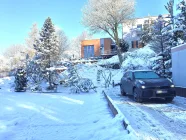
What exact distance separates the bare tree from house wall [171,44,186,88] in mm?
25017

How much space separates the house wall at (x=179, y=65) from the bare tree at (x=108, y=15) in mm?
25017

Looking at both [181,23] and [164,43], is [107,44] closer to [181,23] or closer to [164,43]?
[164,43]

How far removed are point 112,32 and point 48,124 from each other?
36894 millimetres

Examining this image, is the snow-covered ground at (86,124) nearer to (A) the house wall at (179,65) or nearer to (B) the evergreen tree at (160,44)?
(A) the house wall at (179,65)

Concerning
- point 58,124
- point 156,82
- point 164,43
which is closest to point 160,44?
point 164,43

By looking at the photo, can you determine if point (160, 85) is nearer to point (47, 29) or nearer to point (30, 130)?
point (30, 130)

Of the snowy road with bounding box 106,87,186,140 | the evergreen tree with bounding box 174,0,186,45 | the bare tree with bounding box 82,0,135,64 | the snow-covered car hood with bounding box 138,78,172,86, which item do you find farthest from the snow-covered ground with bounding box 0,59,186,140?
the bare tree with bounding box 82,0,135,64

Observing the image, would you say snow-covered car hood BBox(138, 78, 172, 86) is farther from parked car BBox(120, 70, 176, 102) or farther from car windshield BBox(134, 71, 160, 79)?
car windshield BBox(134, 71, 160, 79)

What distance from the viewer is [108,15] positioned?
4228 centimetres

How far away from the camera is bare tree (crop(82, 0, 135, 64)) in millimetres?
42312

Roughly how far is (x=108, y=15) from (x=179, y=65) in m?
28.2

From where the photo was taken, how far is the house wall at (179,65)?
48.0ft

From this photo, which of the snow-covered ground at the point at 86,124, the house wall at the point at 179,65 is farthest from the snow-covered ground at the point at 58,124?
the house wall at the point at 179,65

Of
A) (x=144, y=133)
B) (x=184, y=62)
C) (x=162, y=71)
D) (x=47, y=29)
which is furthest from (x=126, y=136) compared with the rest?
(x=47, y=29)
